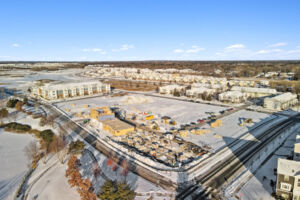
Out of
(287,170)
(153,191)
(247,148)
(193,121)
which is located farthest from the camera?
(193,121)

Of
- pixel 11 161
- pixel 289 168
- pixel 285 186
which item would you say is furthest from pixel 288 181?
pixel 11 161

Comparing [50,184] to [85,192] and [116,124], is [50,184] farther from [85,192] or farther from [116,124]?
[116,124]

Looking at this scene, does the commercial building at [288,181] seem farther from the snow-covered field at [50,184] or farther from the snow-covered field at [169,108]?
the snow-covered field at [169,108]

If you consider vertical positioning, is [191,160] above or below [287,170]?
below

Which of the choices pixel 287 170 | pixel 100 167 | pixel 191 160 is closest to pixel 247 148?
pixel 191 160

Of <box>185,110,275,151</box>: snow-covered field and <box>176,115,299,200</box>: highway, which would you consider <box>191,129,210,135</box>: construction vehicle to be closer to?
<box>185,110,275,151</box>: snow-covered field

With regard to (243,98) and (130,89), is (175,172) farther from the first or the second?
(130,89)
